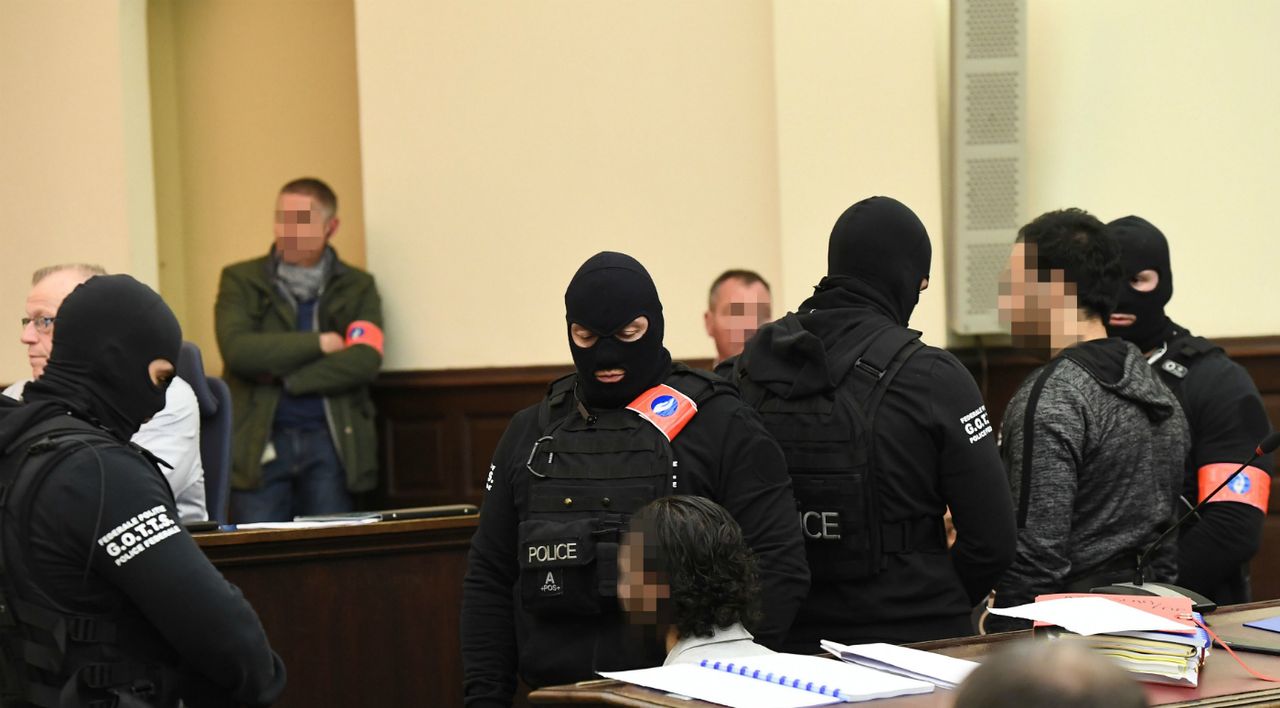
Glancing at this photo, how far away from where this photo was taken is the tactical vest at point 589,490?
2965mm

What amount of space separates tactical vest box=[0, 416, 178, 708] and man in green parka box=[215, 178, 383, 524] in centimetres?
392

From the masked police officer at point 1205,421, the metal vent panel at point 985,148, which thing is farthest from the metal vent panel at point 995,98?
the masked police officer at point 1205,421

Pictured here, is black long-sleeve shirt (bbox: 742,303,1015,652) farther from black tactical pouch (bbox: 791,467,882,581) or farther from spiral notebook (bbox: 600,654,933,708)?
spiral notebook (bbox: 600,654,933,708)

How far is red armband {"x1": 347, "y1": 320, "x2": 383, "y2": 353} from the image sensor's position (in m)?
6.89

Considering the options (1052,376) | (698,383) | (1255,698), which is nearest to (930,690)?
(1255,698)

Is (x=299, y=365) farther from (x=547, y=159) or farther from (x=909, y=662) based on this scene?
(x=909, y=662)

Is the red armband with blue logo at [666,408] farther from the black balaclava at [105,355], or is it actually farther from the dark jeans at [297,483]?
the dark jeans at [297,483]

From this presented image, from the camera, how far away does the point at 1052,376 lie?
133 inches

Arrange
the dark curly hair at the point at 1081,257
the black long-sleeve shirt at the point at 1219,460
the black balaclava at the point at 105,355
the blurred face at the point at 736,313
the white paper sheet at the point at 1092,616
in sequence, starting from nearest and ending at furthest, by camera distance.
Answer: the white paper sheet at the point at 1092,616 → the black balaclava at the point at 105,355 → the dark curly hair at the point at 1081,257 → the black long-sleeve shirt at the point at 1219,460 → the blurred face at the point at 736,313

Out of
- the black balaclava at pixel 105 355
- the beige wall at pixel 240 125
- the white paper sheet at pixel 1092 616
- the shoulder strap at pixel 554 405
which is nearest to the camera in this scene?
the white paper sheet at pixel 1092 616

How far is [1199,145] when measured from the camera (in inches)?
267

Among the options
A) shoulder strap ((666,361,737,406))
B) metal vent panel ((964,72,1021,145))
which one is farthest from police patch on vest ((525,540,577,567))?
metal vent panel ((964,72,1021,145))

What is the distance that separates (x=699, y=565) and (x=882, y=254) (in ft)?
3.07

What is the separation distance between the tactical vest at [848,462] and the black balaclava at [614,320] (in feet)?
1.09
